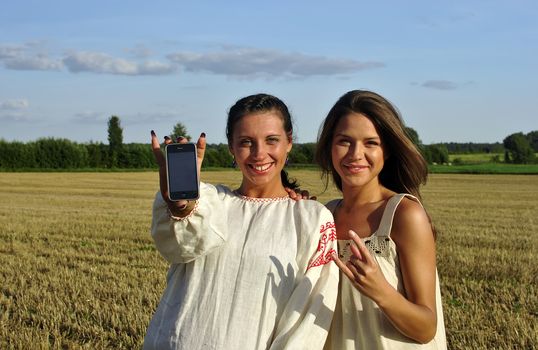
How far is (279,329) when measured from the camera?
2707 millimetres

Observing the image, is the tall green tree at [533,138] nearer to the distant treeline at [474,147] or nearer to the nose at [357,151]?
the distant treeline at [474,147]

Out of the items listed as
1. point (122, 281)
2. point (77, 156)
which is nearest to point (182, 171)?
point (122, 281)

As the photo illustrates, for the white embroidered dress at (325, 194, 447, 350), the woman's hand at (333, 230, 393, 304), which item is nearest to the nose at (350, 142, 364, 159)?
the white embroidered dress at (325, 194, 447, 350)

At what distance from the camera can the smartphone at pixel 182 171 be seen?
250 cm

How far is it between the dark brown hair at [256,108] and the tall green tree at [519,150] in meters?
72.6

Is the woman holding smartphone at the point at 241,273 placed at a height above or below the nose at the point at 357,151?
below

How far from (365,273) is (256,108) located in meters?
0.86

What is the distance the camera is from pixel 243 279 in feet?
8.87

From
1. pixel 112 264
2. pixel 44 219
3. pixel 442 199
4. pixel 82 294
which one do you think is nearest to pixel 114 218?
pixel 44 219

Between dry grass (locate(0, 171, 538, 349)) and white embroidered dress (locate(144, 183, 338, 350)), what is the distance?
3.21 metres

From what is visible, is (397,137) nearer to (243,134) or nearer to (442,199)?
(243,134)

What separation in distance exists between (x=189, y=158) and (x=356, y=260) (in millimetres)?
768

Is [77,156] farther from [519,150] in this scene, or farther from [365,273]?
[365,273]

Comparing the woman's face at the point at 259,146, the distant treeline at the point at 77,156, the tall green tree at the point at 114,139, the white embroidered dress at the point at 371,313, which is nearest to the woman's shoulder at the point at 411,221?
the white embroidered dress at the point at 371,313
